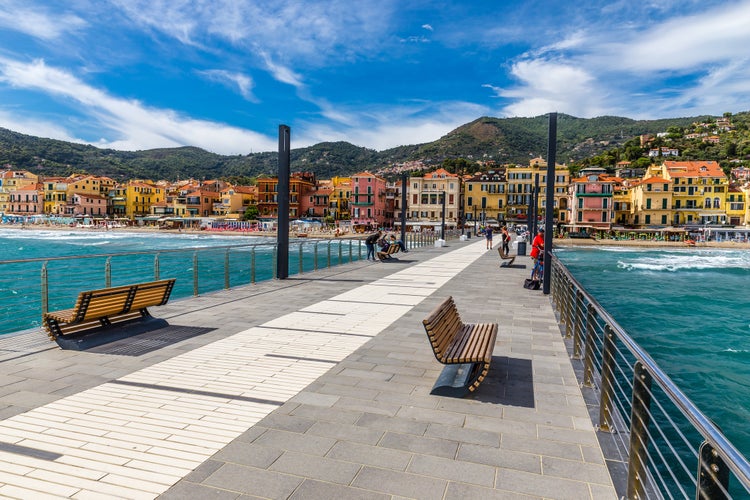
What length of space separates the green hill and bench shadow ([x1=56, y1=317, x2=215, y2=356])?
151119 mm

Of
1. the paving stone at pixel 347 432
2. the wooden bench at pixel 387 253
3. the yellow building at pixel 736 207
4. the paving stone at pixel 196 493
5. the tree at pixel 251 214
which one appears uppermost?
the yellow building at pixel 736 207

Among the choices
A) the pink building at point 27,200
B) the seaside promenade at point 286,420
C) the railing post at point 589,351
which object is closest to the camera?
the seaside promenade at point 286,420

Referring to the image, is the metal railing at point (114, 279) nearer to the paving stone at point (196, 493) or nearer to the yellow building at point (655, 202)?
the paving stone at point (196, 493)

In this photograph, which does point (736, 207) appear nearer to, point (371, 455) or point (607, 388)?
point (607, 388)

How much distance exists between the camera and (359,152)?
7849 inches

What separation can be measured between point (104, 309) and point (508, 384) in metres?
4.84

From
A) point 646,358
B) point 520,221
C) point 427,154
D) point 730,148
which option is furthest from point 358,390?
point 427,154

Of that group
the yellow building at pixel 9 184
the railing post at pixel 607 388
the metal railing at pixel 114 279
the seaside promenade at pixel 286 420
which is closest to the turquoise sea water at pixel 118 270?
the metal railing at pixel 114 279

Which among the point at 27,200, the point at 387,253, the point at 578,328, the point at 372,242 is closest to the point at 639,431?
the point at 578,328

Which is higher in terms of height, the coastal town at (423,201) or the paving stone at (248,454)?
the coastal town at (423,201)

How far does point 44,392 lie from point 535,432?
4.21 metres

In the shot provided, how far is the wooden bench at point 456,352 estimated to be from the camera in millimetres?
4195

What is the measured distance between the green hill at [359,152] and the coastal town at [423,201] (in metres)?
42.7

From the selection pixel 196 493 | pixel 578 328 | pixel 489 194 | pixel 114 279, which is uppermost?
pixel 489 194
